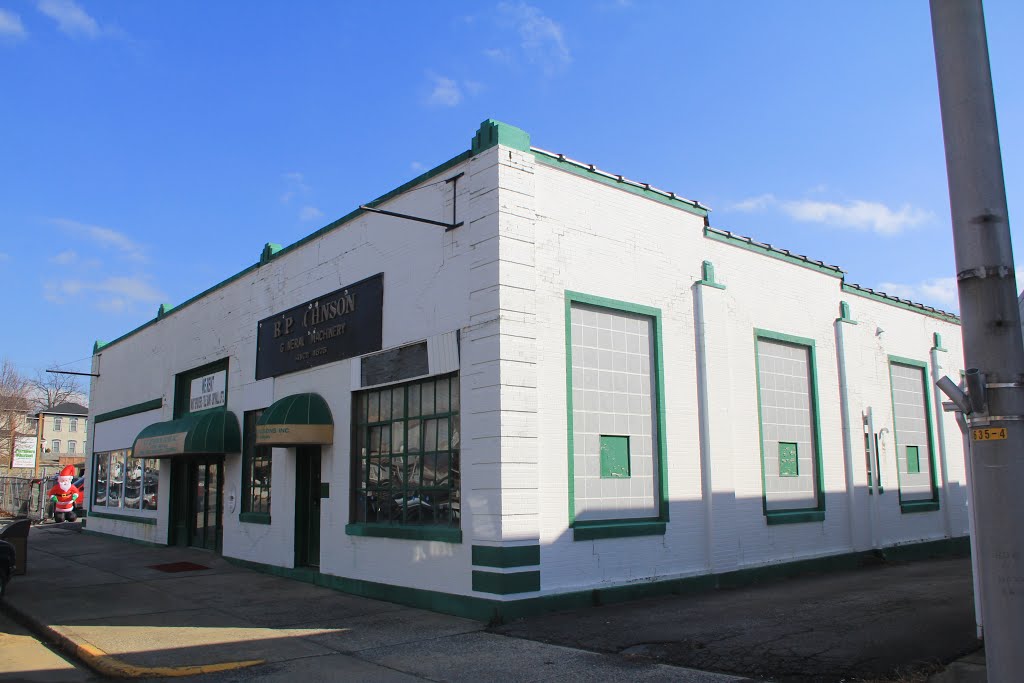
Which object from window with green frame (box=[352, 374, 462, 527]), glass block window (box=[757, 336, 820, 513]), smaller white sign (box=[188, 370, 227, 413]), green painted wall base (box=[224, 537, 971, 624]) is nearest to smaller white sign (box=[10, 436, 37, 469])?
smaller white sign (box=[188, 370, 227, 413])

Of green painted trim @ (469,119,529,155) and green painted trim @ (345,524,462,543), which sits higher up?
green painted trim @ (469,119,529,155)

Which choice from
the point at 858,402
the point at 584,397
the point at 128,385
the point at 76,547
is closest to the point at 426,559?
the point at 584,397

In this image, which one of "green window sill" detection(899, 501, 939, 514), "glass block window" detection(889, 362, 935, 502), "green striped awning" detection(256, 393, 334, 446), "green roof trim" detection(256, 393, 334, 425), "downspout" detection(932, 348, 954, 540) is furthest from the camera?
"downspout" detection(932, 348, 954, 540)

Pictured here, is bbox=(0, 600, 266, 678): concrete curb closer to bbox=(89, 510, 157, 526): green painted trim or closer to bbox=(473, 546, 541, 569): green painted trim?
bbox=(473, 546, 541, 569): green painted trim

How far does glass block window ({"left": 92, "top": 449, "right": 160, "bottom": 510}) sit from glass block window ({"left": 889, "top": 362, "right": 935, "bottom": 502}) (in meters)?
18.7

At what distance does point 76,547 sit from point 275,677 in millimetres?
16394

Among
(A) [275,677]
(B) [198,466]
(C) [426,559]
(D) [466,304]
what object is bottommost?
(A) [275,677]

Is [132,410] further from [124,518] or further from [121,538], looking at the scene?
[121,538]

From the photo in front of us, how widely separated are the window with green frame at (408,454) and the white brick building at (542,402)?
0.15ft

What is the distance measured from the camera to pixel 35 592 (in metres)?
13.2

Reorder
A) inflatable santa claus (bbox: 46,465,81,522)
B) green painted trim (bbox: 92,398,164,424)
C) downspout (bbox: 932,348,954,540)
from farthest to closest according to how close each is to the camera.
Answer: inflatable santa claus (bbox: 46,465,81,522) < green painted trim (bbox: 92,398,164,424) < downspout (bbox: 932,348,954,540)

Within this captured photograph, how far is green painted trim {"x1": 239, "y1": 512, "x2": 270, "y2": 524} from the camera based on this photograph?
15.8 m

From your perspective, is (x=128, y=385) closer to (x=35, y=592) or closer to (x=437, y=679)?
(x=35, y=592)

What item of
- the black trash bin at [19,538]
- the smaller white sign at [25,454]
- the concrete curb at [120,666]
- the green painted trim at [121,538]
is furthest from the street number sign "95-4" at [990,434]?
the smaller white sign at [25,454]
